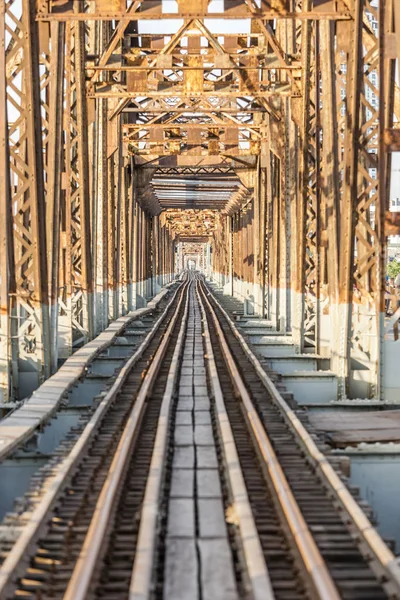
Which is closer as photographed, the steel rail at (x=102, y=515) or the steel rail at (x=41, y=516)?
the steel rail at (x=102, y=515)

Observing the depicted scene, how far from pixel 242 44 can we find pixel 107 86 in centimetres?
395

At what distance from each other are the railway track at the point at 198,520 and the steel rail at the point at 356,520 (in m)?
0.01

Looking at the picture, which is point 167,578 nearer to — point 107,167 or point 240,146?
point 107,167

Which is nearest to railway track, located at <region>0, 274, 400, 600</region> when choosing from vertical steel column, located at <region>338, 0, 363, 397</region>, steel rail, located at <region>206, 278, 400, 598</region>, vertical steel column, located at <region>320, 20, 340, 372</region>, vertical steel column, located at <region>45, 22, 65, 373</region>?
steel rail, located at <region>206, 278, 400, 598</region>

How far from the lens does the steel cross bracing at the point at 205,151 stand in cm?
1213

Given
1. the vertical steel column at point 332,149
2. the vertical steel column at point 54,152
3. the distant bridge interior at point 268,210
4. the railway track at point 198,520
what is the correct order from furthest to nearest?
the vertical steel column at point 54,152
the vertical steel column at point 332,149
the distant bridge interior at point 268,210
the railway track at point 198,520

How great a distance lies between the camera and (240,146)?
101 ft

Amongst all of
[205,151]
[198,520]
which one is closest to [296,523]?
[198,520]

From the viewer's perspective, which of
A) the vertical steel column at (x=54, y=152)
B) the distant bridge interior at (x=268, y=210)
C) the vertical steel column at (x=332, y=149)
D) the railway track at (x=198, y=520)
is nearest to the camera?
the railway track at (x=198, y=520)

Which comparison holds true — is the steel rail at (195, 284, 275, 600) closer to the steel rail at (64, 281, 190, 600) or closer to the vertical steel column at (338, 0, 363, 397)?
the steel rail at (64, 281, 190, 600)

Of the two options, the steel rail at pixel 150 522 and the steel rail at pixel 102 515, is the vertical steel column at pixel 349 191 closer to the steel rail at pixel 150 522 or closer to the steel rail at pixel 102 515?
the steel rail at pixel 102 515

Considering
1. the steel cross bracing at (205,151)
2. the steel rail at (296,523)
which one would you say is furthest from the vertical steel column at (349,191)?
the steel rail at (296,523)

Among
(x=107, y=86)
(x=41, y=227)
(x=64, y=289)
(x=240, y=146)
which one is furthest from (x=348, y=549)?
(x=240, y=146)

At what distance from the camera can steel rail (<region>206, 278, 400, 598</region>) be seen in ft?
16.7
